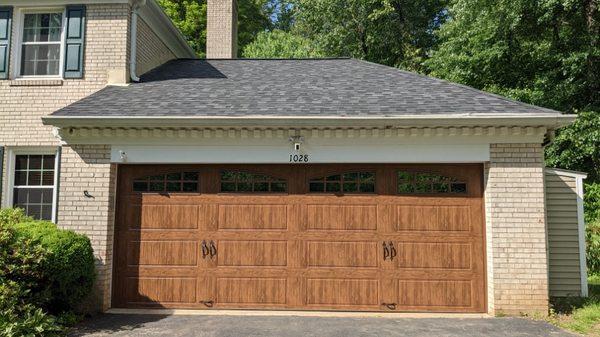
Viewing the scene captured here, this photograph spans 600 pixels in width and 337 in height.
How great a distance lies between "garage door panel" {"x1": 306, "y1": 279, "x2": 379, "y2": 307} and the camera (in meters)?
8.23

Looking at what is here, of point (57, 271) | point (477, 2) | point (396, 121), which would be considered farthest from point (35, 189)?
point (477, 2)

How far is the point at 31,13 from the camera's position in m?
10.1

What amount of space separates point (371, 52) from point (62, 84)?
58.4 ft

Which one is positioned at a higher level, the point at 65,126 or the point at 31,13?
the point at 31,13

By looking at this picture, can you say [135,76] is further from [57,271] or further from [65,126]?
[57,271]

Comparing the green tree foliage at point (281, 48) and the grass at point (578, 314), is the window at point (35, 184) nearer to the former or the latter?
the grass at point (578, 314)

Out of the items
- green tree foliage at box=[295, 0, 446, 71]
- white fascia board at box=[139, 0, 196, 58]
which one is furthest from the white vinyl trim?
green tree foliage at box=[295, 0, 446, 71]

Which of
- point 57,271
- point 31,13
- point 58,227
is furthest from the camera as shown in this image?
point 31,13

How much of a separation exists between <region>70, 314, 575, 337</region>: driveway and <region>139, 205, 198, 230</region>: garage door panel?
154 centimetres

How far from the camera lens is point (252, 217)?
845 cm

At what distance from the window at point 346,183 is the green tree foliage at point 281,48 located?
1594cm

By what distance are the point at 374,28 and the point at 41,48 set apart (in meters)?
17.8

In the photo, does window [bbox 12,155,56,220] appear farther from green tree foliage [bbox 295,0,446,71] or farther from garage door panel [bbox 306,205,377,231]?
green tree foliage [bbox 295,0,446,71]

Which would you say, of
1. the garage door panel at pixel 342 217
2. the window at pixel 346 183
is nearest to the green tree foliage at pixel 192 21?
the window at pixel 346 183
